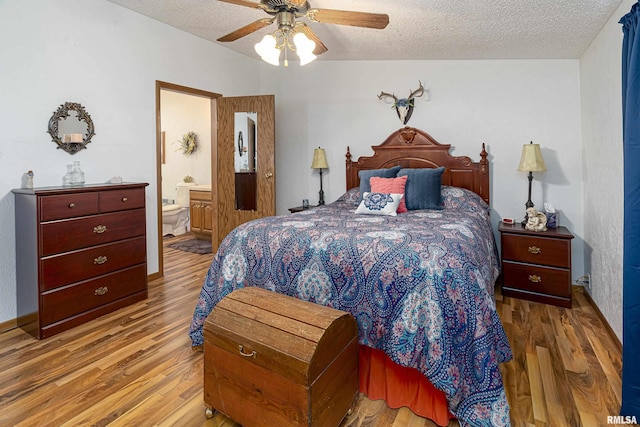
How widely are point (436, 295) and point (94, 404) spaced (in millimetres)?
1771

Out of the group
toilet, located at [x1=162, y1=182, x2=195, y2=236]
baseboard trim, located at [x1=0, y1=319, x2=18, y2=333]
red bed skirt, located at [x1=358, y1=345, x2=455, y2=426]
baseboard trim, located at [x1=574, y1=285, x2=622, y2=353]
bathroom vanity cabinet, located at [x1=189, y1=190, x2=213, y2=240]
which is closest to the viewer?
red bed skirt, located at [x1=358, y1=345, x2=455, y2=426]

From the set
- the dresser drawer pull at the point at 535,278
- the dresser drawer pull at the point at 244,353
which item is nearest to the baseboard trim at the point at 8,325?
the dresser drawer pull at the point at 244,353

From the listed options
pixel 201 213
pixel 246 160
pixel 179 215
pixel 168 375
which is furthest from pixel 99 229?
pixel 179 215

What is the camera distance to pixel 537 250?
311 centimetres

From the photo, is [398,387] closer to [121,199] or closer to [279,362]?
[279,362]

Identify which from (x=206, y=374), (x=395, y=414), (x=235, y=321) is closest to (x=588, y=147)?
(x=395, y=414)

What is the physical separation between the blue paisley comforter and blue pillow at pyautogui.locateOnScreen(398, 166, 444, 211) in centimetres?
85

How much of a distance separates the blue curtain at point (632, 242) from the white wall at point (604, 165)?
0.77m

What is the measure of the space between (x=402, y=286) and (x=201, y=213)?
15.3ft

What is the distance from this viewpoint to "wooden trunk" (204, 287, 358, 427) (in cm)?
141

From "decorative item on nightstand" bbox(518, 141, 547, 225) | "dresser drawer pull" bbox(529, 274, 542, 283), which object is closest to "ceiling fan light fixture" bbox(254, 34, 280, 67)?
"decorative item on nightstand" bbox(518, 141, 547, 225)

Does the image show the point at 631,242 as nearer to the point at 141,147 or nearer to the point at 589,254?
the point at 589,254

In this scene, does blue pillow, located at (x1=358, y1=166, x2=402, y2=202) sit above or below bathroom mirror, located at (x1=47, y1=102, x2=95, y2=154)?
below

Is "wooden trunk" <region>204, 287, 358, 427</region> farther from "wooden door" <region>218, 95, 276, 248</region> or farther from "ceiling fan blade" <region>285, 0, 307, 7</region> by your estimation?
"wooden door" <region>218, 95, 276, 248</region>
